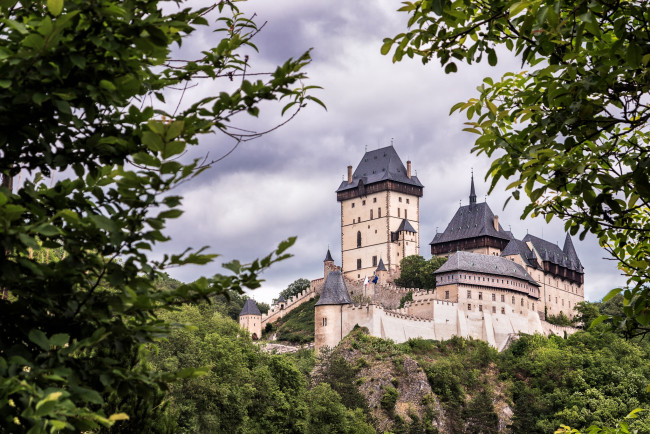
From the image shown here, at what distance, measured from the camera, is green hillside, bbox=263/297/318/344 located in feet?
263

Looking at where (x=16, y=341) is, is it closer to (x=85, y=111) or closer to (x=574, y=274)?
(x=85, y=111)

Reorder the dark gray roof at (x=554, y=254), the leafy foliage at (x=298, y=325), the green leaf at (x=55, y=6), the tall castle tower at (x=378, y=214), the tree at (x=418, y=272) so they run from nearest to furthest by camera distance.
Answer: the green leaf at (x=55, y=6), the leafy foliage at (x=298, y=325), the tree at (x=418, y=272), the tall castle tower at (x=378, y=214), the dark gray roof at (x=554, y=254)

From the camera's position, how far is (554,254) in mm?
93812

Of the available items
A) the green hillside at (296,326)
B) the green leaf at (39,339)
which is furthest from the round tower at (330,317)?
the green leaf at (39,339)

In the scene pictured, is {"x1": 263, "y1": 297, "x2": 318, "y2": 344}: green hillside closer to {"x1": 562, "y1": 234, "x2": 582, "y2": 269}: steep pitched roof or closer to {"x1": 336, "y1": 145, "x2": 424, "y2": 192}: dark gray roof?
{"x1": 336, "y1": 145, "x2": 424, "y2": 192}: dark gray roof

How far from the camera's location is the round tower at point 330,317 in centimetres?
7069

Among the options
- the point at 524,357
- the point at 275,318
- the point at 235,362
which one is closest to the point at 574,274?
the point at 524,357

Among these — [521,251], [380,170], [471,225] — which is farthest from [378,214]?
[521,251]

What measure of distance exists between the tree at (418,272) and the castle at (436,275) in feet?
5.85

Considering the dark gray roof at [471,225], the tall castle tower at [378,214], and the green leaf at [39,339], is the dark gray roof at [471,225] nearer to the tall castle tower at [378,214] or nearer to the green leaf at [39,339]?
the tall castle tower at [378,214]

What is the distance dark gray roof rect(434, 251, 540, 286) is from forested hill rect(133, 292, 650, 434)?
302 inches

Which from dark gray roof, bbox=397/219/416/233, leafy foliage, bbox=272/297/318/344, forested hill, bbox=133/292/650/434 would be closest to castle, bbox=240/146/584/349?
dark gray roof, bbox=397/219/416/233

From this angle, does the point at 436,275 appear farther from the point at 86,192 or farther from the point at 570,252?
the point at 86,192

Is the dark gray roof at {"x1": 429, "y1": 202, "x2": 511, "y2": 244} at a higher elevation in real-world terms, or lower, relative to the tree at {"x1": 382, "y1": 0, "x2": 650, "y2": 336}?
higher
